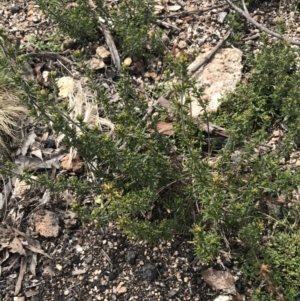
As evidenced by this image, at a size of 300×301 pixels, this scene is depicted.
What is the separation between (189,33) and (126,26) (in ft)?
2.10

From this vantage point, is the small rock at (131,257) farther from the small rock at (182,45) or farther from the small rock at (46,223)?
the small rock at (182,45)

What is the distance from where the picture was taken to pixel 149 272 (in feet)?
10.7

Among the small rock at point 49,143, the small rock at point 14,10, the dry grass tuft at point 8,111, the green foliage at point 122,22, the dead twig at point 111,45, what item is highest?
the green foliage at point 122,22

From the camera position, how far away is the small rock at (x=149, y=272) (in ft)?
10.6

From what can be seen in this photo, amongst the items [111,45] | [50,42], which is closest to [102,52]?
[111,45]

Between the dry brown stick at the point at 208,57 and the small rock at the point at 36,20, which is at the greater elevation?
the dry brown stick at the point at 208,57

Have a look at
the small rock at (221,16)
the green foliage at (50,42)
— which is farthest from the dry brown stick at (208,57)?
the green foliage at (50,42)

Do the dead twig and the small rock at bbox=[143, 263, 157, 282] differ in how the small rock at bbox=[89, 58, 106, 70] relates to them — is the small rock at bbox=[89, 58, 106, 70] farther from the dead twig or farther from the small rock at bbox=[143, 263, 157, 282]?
the small rock at bbox=[143, 263, 157, 282]

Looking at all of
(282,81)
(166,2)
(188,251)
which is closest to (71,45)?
(166,2)

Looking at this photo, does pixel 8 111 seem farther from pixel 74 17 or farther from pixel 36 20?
pixel 36 20

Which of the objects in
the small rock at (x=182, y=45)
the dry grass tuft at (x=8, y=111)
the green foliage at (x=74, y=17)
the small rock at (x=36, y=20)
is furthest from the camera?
the small rock at (x=36, y=20)

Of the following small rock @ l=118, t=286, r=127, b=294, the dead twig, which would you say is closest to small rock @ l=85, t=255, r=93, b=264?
small rock @ l=118, t=286, r=127, b=294

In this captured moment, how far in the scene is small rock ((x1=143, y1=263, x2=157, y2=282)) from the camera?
3244 millimetres

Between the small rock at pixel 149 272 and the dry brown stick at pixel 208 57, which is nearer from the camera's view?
the small rock at pixel 149 272
